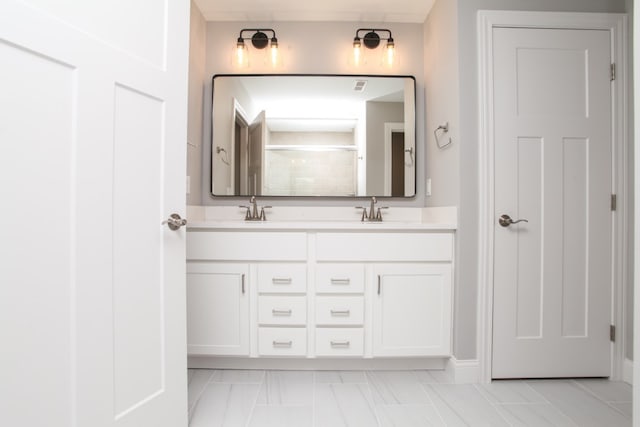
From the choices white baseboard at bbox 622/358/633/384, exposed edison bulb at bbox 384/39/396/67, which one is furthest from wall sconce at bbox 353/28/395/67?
white baseboard at bbox 622/358/633/384

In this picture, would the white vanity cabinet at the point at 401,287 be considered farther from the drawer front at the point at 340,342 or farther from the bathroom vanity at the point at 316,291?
the drawer front at the point at 340,342

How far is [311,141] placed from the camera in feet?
7.33

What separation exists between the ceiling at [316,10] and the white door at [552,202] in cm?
74

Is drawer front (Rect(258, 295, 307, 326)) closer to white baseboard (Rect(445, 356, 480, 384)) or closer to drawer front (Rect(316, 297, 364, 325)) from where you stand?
drawer front (Rect(316, 297, 364, 325))

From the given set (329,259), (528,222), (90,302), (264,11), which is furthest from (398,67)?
(90,302)

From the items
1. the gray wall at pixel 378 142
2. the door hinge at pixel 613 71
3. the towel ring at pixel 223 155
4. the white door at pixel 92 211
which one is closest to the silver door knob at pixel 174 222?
the white door at pixel 92 211

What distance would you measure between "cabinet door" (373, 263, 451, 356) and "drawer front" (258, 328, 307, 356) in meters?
0.42

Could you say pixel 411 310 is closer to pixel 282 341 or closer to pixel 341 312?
pixel 341 312

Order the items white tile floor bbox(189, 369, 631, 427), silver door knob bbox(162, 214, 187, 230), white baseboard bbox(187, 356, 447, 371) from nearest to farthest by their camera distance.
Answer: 1. silver door knob bbox(162, 214, 187, 230)
2. white tile floor bbox(189, 369, 631, 427)
3. white baseboard bbox(187, 356, 447, 371)

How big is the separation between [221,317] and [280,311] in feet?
1.08

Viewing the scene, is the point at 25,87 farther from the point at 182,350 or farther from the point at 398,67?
the point at 398,67

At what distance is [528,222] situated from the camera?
1732 millimetres

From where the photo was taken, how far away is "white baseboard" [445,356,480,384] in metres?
1.72

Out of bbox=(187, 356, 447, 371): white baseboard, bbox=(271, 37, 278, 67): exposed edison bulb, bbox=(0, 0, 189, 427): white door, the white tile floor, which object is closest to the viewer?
bbox=(0, 0, 189, 427): white door
